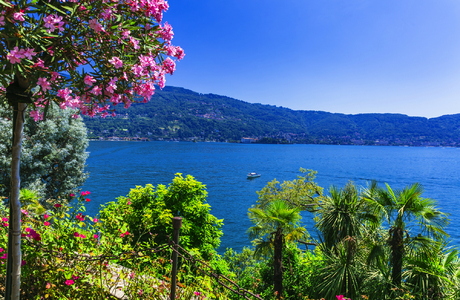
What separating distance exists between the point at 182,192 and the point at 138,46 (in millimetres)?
6749

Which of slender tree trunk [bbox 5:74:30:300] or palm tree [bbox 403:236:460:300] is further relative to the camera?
palm tree [bbox 403:236:460:300]

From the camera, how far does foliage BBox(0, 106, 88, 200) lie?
10477 mm

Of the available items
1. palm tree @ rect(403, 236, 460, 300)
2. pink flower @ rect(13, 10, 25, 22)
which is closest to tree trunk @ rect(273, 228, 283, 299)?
palm tree @ rect(403, 236, 460, 300)

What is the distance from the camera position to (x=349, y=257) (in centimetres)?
641

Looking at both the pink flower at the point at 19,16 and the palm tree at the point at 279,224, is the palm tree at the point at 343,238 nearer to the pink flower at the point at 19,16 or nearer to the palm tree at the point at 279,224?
the palm tree at the point at 279,224

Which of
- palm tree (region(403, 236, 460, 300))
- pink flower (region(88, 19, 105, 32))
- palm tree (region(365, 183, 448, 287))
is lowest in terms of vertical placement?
palm tree (region(403, 236, 460, 300))

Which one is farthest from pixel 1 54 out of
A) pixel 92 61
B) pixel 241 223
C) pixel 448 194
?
pixel 448 194

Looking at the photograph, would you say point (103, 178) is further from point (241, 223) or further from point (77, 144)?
point (77, 144)

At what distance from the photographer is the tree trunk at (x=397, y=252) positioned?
5820 mm

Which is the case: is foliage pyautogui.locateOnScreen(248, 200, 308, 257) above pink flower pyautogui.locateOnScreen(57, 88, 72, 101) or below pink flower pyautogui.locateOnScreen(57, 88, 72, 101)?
below

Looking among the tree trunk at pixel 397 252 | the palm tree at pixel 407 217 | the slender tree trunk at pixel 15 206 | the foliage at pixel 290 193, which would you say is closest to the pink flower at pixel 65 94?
the slender tree trunk at pixel 15 206

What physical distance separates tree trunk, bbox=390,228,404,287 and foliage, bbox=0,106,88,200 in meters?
11.8

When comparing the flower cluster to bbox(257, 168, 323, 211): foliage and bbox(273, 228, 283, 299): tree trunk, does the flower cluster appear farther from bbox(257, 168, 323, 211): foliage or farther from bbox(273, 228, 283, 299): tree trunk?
bbox(257, 168, 323, 211): foliage

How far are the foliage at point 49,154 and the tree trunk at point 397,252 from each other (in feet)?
38.6
